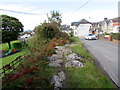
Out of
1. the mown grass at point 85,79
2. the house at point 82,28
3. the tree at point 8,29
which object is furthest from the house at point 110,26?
the mown grass at point 85,79

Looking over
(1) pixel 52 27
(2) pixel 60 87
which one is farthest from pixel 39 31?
(2) pixel 60 87

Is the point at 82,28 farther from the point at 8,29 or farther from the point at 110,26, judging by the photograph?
the point at 8,29

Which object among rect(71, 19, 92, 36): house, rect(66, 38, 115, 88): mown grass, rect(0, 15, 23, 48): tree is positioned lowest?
rect(66, 38, 115, 88): mown grass

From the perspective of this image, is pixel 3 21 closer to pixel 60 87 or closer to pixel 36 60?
pixel 36 60

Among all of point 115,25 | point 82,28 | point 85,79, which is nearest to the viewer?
point 85,79

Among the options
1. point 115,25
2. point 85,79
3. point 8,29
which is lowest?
point 85,79

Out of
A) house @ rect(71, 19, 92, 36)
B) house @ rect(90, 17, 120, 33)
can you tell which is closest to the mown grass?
house @ rect(90, 17, 120, 33)

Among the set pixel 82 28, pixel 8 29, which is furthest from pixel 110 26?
pixel 8 29

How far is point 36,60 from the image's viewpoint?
5.50 meters

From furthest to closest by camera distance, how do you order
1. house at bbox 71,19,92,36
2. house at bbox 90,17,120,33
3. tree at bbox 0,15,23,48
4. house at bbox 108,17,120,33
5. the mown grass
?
house at bbox 71,19,92,36 < house at bbox 90,17,120,33 < house at bbox 108,17,120,33 < tree at bbox 0,15,23,48 < the mown grass

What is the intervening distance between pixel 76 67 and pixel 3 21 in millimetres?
16417

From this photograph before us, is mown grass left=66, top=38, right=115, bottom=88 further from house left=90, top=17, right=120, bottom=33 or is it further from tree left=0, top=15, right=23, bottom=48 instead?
house left=90, top=17, right=120, bottom=33

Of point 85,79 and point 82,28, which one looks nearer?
point 85,79

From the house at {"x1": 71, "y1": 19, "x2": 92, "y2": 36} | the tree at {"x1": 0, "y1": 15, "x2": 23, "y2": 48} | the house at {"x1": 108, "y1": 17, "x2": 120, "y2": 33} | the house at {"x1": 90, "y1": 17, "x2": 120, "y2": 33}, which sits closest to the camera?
the tree at {"x1": 0, "y1": 15, "x2": 23, "y2": 48}
